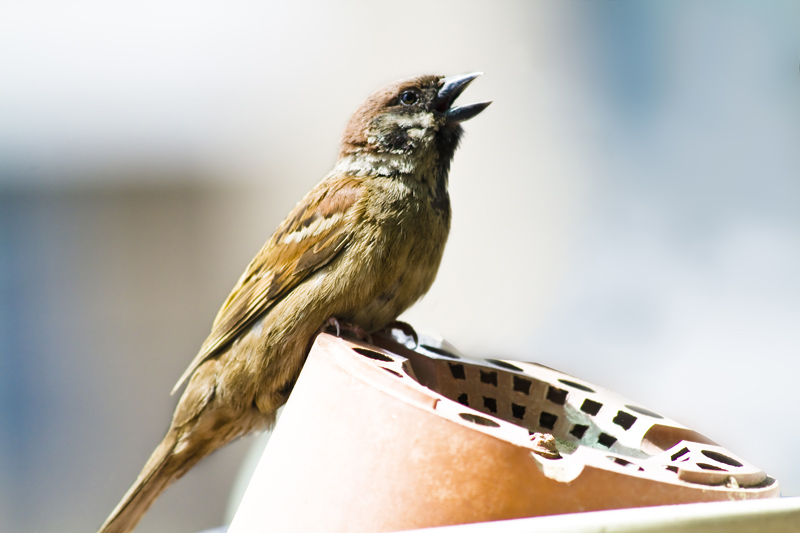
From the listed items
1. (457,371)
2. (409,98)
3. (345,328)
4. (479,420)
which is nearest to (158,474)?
(345,328)

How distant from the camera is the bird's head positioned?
2279mm

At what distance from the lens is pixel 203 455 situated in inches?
88.5

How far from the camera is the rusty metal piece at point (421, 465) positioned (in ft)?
3.77

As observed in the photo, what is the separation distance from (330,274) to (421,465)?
35.3 inches

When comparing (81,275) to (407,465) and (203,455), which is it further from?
(407,465)

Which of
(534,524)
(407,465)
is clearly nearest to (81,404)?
(407,465)

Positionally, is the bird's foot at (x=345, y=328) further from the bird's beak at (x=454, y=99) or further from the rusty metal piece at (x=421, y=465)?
the bird's beak at (x=454, y=99)

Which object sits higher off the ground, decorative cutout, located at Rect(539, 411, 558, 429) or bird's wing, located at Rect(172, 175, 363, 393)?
bird's wing, located at Rect(172, 175, 363, 393)

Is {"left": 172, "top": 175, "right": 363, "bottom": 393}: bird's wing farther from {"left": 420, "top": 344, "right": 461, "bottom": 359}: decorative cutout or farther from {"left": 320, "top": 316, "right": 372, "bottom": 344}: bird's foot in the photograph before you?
Result: {"left": 420, "top": 344, "right": 461, "bottom": 359}: decorative cutout

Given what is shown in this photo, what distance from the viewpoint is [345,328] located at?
6.65 feet

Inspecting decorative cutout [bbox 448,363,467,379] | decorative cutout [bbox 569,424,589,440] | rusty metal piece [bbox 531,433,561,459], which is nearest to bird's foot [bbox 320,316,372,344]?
decorative cutout [bbox 448,363,467,379]

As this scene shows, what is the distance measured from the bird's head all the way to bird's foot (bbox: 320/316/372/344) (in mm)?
534

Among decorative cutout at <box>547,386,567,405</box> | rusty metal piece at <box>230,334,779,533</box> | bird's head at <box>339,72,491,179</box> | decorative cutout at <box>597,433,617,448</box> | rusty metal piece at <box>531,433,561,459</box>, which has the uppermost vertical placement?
bird's head at <box>339,72,491,179</box>

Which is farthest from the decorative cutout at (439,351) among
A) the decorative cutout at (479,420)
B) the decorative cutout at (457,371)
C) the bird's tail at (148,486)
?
the bird's tail at (148,486)
